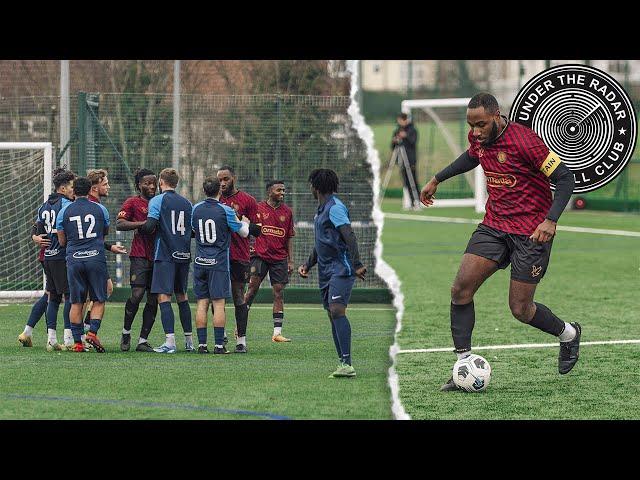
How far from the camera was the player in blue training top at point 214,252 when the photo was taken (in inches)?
454

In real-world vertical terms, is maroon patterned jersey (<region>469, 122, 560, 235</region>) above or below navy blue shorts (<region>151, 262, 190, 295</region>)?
above

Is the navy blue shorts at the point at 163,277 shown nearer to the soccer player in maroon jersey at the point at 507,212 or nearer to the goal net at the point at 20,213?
the soccer player in maroon jersey at the point at 507,212

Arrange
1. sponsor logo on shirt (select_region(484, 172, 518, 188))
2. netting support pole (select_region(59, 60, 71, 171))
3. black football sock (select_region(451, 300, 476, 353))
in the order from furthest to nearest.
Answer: netting support pole (select_region(59, 60, 71, 171)), black football sock (select_region(451, 300, 476, 353)), sponsor logo on shirt (select_region(484, 172, 518, 188))

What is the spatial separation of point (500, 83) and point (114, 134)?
26.9m

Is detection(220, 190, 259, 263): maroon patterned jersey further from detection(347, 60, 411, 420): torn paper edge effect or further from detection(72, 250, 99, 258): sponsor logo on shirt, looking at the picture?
detection(347, 60, 411, 420): torn paper edge effect

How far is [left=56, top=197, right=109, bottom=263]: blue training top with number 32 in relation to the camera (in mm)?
11578

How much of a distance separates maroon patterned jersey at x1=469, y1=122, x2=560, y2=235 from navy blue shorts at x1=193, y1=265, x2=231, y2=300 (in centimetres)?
318

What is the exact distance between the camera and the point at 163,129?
17.0 m

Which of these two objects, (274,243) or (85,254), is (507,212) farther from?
(274,243)

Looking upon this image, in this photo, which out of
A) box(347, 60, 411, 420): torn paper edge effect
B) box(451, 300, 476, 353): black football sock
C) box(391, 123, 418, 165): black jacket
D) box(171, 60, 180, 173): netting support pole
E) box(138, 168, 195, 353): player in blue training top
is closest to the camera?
box(347, 60, 411, 420): torn paper edge effect

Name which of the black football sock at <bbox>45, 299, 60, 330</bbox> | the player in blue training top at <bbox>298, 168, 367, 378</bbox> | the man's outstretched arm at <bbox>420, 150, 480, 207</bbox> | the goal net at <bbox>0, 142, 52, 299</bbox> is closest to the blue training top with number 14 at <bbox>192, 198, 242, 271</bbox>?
the black football sock at <bbox>45, 299, 60, 330</bbox>

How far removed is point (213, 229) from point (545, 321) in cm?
343

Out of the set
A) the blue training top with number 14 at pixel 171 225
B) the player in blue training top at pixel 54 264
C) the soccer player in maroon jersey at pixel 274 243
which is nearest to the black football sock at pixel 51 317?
the player in blue training top at pixel 54 264

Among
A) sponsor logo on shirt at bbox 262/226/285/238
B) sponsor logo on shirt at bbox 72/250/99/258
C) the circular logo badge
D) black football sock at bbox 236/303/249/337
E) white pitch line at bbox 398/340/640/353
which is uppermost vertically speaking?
the circular logo badge
